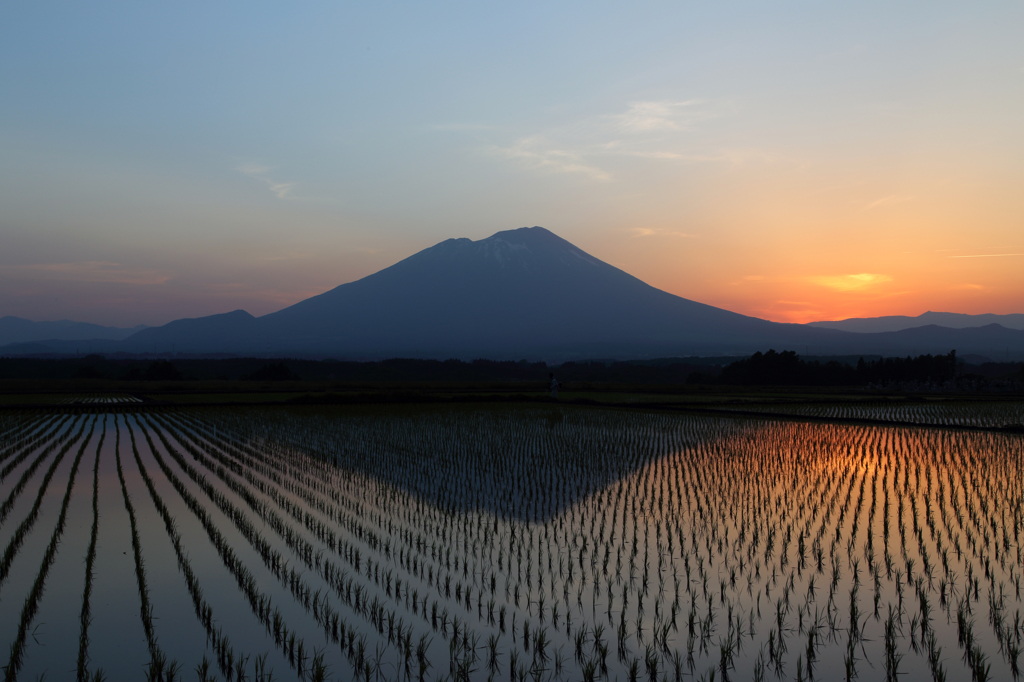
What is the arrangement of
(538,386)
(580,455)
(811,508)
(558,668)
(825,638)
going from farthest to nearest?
(538,386)
(580,455)
(811,508)
(825,638)
(558,668)

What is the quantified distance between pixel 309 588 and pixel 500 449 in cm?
850

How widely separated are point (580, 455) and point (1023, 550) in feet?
23.6

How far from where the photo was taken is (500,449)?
13.5 meters

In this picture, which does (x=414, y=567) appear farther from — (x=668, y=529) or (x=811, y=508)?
(x=811, y=508)

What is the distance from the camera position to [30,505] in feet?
25.8

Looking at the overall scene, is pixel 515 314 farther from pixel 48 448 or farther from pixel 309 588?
pixel 309 588

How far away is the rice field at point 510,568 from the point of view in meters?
3.90

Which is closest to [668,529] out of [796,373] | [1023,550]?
[1023,550]

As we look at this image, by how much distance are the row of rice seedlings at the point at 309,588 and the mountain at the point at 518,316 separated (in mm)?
134982

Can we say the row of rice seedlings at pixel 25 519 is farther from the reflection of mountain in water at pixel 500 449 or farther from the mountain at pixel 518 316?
the mountain at pixel 518 316

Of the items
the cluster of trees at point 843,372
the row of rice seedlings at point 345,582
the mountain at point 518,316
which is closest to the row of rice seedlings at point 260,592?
the row of rice seedlings at point 345,582

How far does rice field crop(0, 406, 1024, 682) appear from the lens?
3.90 meters

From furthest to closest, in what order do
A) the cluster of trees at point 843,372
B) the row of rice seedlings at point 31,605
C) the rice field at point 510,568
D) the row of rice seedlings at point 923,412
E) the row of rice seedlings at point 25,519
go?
1. the cluster of trees at point 843,372
2. the row of rice seedlings at point 923,412
3. the row of rice seedlings at point 25,519
4. the rice field at point 510,568
5. the row of rice seedlings at point 31,605

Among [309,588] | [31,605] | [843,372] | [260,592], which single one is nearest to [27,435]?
[31,605]
